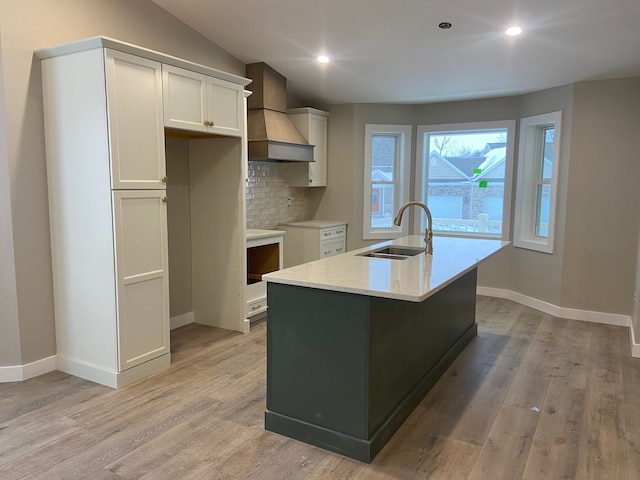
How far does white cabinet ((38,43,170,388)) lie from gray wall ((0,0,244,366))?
0.25 ft

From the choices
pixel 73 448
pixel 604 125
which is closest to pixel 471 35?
pixel 604 125

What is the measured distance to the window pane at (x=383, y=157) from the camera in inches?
236

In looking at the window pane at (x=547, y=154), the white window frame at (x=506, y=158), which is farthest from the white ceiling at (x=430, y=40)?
the window pane at (x=547, y=154)

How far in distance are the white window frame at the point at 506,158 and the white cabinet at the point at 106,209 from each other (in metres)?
3.67

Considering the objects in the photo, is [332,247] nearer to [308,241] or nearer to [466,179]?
[308,241]

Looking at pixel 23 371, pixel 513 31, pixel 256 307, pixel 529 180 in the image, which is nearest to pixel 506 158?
pixel 529 180

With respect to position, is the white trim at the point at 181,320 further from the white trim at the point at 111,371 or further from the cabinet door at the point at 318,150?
the cabinet door at the point at 318,150

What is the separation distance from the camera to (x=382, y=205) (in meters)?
6.05

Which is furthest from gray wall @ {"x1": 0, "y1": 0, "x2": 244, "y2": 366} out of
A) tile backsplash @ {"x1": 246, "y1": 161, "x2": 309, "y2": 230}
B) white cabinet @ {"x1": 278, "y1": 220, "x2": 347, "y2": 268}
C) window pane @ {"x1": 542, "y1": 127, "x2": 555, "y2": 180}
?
window pane @ {"x1": 542, "y1": 127, "x2": 555, "y2": 180}

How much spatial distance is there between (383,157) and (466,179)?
1091 millimetres

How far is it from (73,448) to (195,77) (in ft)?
8.21

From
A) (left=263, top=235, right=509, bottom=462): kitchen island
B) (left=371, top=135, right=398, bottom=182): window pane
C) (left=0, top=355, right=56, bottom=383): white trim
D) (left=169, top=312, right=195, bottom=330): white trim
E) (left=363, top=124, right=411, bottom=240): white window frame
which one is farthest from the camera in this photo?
(left=371, top=135, right=398, bottom=182): window pane

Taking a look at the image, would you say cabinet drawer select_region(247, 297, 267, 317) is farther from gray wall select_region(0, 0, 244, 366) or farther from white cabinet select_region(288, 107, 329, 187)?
white cabinet select_region(288, 107, 329, 187)

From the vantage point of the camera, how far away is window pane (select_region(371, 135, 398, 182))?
5985 millimetres
